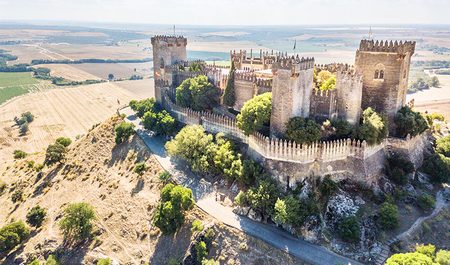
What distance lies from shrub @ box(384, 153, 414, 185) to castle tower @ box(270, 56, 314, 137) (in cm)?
1143

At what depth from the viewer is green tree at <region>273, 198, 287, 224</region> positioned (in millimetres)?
36406

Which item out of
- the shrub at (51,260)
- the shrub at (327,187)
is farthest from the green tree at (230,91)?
the shrub at (51,260)

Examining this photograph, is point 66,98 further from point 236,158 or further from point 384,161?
point 384,161

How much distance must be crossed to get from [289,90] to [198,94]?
17.9 m

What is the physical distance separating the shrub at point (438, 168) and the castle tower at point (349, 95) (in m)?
11.3

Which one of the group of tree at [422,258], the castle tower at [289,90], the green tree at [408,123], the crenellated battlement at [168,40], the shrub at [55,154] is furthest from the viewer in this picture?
the crenellated battlement at [168,40]

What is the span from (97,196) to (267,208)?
2459 cm

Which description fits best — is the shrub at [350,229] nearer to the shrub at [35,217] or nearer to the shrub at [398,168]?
the shrub at [398,168]

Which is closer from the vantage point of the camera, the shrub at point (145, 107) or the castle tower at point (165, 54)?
the shrub at point (145, 107)

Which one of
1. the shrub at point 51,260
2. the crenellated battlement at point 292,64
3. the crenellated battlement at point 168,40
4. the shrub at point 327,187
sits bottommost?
the shrub at point 51,260

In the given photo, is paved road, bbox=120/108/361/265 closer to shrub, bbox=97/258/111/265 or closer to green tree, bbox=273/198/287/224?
green tree, bbox=273/198/287/224

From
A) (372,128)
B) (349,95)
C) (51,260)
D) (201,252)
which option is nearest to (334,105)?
(349,95)

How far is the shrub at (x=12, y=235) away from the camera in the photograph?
150 ft

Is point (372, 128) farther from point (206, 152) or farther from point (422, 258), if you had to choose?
point (206, 152)
